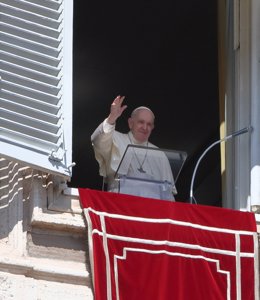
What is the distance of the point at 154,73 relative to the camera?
12477 mm

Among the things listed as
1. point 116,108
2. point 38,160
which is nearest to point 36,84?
Answer: point 38,160

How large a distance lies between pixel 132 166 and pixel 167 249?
2.37 ft

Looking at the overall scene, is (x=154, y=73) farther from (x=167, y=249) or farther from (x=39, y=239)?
(x=39, y=239)

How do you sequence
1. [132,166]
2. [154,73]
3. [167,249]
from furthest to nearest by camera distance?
[154,73], [132,166], [167,249]

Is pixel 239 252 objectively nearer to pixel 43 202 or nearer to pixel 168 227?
pixel 168 227

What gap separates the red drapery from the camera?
28.2ft

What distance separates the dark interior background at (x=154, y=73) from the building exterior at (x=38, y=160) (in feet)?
9.94

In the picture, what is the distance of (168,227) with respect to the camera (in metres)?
8.82

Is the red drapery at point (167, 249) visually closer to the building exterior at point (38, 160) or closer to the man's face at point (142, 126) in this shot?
the building exterior at point (38, 160)

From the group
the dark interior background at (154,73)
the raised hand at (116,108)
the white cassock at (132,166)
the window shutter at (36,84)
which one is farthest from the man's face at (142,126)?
the dark interior background at (154,73)

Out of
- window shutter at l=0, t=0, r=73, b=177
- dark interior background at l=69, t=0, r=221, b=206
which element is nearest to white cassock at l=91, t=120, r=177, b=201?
window shutter at l=0, t=0, r=73, b=177

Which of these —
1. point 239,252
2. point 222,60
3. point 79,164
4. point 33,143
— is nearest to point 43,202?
point 33,143

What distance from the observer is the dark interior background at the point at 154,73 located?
1195 centimetres

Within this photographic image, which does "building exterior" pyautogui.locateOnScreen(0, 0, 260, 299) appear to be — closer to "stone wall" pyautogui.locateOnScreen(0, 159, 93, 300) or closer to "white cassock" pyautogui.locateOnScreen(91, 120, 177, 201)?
"stone wall" pyautogui.locateOnScreen(0, 159, 93, 300)
